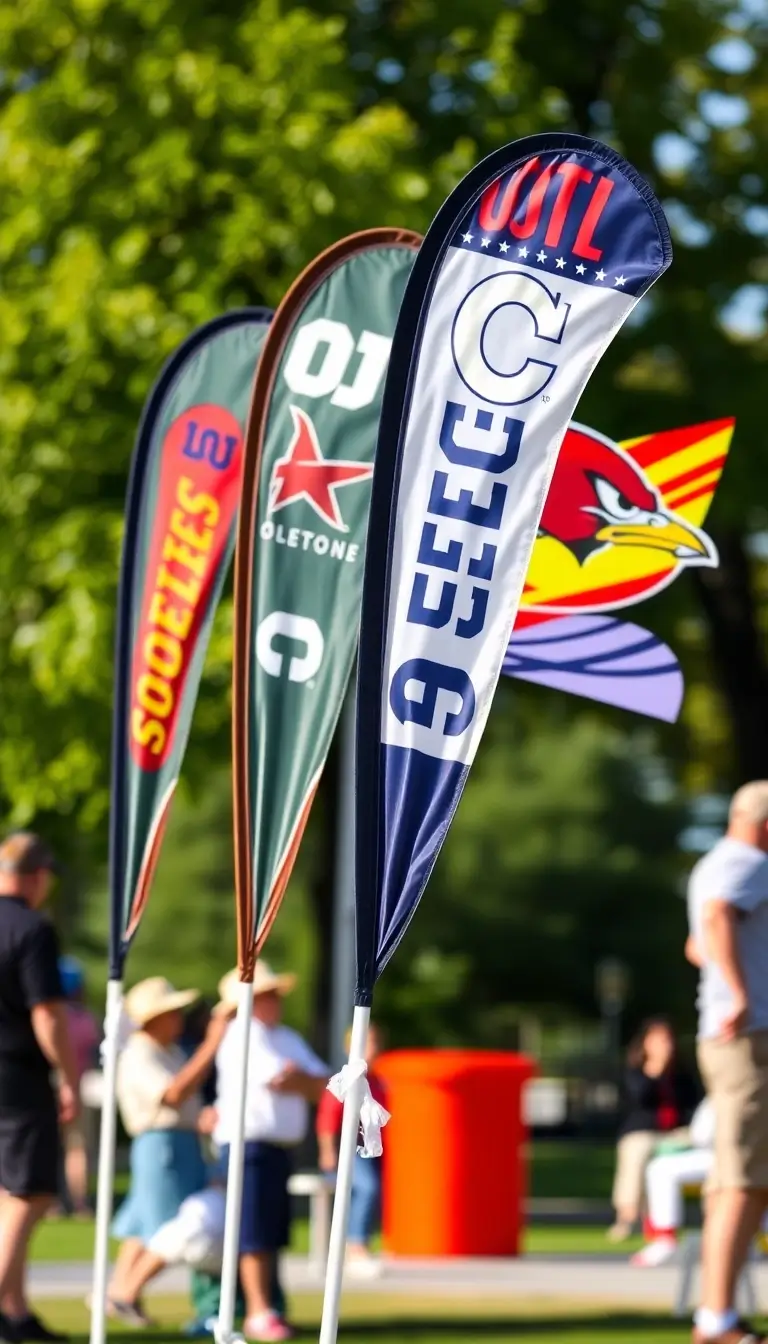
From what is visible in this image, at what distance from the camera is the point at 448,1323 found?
11.6 meters

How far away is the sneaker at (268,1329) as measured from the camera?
10.6m

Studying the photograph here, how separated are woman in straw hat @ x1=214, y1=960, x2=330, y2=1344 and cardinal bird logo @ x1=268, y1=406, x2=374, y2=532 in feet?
9.52

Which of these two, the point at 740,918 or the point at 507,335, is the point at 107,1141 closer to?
the point at 740,918

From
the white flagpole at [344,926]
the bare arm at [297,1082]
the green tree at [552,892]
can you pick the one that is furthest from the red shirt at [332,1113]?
the green tree at [552,892]

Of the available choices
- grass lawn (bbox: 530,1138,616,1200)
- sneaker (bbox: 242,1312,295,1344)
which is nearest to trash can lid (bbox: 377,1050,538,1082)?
sneaker (bbox: 242,1312,295,1344)

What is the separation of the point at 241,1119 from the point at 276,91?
12.4 m

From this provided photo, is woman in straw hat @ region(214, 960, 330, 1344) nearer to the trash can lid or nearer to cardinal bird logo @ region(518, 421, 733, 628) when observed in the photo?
cardinal bird logo @ region(518, 421, 733, 628)

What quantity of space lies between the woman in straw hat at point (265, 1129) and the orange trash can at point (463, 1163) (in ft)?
13.0

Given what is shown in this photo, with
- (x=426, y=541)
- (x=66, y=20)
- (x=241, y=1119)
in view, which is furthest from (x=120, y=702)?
(x=66, y=20)

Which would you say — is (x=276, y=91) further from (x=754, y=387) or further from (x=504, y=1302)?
(x=504, y=1302)

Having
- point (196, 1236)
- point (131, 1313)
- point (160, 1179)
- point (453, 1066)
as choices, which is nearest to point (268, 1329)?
point (196, 1236)

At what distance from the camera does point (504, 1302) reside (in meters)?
12.6

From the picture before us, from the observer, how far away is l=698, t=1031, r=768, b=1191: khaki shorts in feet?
30.8

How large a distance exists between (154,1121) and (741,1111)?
296 cm
